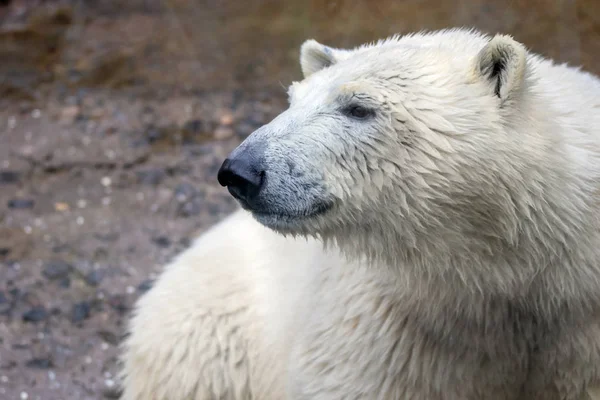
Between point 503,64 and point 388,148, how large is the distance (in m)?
0.38

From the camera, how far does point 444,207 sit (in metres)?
2.18

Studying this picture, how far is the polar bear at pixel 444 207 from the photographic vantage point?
2.15 metres

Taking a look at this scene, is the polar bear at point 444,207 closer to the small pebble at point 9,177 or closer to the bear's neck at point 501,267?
the bear's neck at point 501,267

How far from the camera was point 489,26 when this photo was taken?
14.7ft

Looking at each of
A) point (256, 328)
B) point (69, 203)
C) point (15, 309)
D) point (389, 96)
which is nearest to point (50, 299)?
point (15, 309)

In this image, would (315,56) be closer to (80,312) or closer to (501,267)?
(501,267)

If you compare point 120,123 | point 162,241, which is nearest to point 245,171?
point 162,241

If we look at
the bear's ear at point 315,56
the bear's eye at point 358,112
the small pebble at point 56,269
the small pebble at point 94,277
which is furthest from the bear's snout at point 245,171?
the small pebble at point 56,269

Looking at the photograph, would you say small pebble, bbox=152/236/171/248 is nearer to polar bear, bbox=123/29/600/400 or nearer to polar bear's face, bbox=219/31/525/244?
polar bear, bbox=123/29/600/400

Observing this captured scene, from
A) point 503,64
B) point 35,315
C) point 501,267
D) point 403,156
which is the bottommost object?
point 35,315

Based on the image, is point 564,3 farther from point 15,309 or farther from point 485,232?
point 15,309

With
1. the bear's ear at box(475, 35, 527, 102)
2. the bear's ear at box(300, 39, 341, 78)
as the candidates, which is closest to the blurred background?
the bear's ear at box(300, 39, 341, 78)

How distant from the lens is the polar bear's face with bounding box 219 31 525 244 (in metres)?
2.14

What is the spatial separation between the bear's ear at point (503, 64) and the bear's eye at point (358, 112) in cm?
32
